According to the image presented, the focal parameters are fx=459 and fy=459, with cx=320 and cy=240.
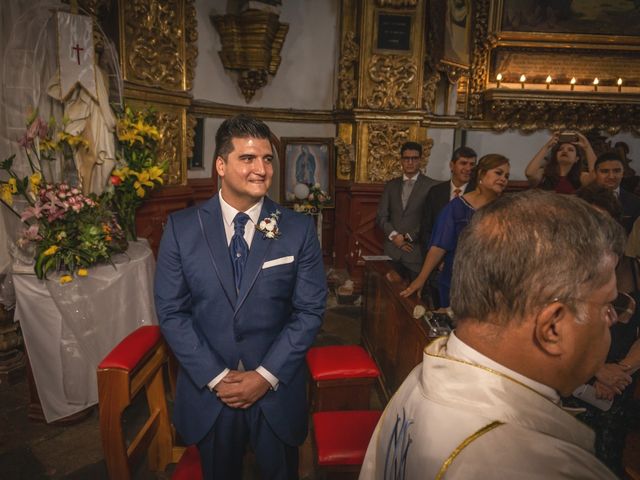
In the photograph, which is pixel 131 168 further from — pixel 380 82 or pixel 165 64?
pixel 380 82

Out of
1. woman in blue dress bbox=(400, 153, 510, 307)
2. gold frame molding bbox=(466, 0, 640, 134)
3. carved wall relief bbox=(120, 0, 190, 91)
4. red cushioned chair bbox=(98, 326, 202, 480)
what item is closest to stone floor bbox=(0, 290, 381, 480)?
red cushioned chair bbox=(98, 326, 202, 480)

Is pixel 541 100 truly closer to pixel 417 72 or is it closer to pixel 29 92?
pixel 417 72

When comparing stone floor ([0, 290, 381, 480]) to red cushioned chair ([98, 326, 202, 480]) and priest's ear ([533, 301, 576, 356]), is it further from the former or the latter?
priest's ear ([533, 301, 576, 356])

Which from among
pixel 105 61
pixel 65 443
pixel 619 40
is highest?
pixel 619 40

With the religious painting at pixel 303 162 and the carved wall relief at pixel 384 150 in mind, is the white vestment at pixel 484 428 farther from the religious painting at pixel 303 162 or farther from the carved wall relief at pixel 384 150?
the religious painting at pixel 303 162

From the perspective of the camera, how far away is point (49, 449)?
2.92 metres

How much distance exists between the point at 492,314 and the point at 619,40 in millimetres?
7180

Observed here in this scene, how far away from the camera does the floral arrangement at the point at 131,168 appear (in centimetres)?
392

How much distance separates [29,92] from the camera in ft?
11.1

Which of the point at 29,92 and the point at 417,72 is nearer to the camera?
the point at 29,92

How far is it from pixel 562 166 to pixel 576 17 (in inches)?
113

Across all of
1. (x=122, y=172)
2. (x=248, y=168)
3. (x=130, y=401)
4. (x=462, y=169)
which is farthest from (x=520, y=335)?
(x=122, y=172)

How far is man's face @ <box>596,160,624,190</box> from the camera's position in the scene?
11.0 ft

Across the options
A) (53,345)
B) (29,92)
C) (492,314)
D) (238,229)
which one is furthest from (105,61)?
(492,314)
